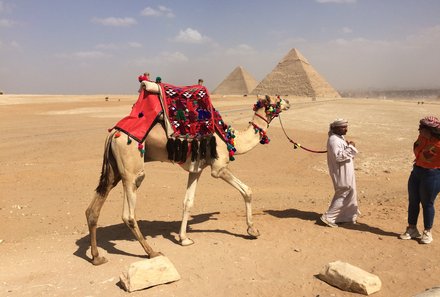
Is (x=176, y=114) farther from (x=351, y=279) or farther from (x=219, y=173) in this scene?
(x=351, y=279)

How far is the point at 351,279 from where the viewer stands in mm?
4109

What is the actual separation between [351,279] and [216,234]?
2.49 m

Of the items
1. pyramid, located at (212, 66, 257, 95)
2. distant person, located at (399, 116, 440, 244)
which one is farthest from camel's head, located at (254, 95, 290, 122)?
pyramid, located at (212, 66, 257, 95)

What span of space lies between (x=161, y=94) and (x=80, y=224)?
3370 mm

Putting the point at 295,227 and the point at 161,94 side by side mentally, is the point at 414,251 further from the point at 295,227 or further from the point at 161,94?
the point at 161,94

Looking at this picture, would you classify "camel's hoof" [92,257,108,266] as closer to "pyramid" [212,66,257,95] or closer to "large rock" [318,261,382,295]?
"large rock" [318,261,382,295]

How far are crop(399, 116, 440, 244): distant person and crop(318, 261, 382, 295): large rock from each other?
6.00ft

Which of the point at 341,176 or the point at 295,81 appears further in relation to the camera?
the point at 295,81

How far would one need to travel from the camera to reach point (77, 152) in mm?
14781

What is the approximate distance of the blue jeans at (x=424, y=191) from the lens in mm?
5395

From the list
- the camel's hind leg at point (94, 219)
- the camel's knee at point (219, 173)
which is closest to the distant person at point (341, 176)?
the camel's knee at point (219, 173)

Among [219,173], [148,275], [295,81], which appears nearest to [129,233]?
[219,173]

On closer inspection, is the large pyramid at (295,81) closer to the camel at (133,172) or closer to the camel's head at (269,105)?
the camel's head at (269,105)

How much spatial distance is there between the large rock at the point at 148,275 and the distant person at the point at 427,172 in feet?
11.8
